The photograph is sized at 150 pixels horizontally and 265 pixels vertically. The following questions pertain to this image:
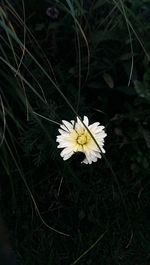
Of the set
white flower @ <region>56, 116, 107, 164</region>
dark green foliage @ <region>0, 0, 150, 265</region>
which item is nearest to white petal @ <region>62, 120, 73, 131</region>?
white flower @ <region>56, 116, 107, 164</region>

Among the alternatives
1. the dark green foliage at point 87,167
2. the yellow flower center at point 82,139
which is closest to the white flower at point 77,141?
the yellow flower center at point 82,139

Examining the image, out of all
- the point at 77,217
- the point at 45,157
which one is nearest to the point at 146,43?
the point at 45,157

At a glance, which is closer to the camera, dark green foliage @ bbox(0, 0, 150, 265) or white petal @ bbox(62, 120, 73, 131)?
white petal @ bbox(62, 120, 73, 131)

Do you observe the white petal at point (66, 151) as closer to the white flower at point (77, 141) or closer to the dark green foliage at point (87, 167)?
the white flower at point (77, 141)

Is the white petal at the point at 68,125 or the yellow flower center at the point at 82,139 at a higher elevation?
the white petal at the point at 68,125

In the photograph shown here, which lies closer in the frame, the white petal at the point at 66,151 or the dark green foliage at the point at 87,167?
the white petal at the point at 66,151

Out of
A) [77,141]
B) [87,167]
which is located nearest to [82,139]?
[77,141]

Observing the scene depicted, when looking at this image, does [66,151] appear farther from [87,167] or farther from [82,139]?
[87,167]

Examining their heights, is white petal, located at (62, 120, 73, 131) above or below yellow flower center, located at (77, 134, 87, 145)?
above

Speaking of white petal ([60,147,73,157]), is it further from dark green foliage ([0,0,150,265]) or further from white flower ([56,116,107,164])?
dark green foliage ([0,0,150,265])
